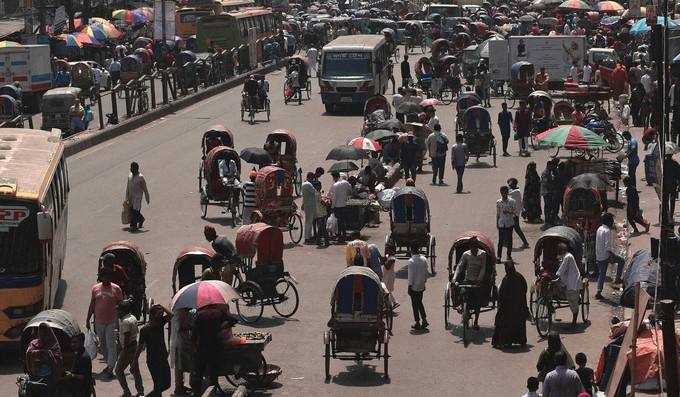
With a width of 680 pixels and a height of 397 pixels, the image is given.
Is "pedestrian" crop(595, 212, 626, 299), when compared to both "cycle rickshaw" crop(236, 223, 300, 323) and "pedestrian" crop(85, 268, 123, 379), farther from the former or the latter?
"pedestrian" crop(85, 268, 123, 379)

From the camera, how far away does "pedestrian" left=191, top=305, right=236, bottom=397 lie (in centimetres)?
1589

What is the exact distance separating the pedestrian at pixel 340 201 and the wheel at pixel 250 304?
577 cm

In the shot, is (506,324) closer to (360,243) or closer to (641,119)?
(360,243)

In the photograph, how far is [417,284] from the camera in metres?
19.3

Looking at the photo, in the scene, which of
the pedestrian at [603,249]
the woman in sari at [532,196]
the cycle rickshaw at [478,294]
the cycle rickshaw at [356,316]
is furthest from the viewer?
the woman in sari at [532,196]

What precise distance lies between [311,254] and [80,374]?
10.4 m

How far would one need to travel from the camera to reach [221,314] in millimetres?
16000

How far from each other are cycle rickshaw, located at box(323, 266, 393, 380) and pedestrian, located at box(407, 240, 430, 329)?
84.8 inches

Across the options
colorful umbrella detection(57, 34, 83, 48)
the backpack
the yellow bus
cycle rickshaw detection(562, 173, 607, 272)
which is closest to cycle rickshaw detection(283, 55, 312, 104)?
colorful umbrella detection(57, 34, 83, 48)

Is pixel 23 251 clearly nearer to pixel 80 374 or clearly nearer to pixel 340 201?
pixel 80 374

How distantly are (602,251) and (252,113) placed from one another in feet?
76.4

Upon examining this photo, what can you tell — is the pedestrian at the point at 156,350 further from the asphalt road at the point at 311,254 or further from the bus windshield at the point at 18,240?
the bus windshield at the point at 18,240

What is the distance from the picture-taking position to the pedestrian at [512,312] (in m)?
18.4

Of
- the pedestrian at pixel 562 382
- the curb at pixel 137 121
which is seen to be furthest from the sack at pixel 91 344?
the curb at pixel 137 121
